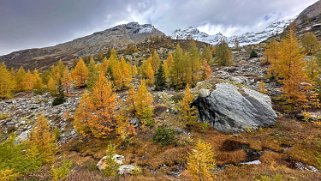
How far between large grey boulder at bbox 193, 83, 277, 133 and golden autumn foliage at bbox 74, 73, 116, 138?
14.5 m

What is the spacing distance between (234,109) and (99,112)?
2080cm

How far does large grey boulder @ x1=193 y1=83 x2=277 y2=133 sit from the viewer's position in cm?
3612

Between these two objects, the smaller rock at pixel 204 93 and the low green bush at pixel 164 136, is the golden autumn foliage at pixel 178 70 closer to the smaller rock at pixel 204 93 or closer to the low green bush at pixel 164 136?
the smaller rock at pixel 204 93

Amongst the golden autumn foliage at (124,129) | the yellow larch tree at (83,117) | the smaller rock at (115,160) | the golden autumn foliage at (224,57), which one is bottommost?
the smaller rock at (115,160)

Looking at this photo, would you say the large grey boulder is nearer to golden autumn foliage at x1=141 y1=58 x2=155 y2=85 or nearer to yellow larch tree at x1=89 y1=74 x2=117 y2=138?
yellow larch tree at x1=89 y1=74 x2=117 y2=138

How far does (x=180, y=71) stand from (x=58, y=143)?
1235 inches

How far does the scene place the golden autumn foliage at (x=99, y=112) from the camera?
37438 millimetres

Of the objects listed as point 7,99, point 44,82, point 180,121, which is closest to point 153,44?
point 44,82

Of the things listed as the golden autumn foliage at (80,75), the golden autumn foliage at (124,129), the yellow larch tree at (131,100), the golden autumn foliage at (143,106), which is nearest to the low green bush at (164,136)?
the golden autumn foliage at (124,129)

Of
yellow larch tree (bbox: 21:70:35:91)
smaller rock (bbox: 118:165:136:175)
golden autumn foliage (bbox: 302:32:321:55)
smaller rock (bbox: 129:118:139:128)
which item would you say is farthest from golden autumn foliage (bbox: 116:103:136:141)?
golden autumn foliage (bbox: 302:32:321:55)

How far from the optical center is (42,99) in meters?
64.9

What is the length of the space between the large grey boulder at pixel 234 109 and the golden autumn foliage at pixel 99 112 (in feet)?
47.6

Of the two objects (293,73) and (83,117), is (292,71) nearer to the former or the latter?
(293,73)

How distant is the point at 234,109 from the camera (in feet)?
123
